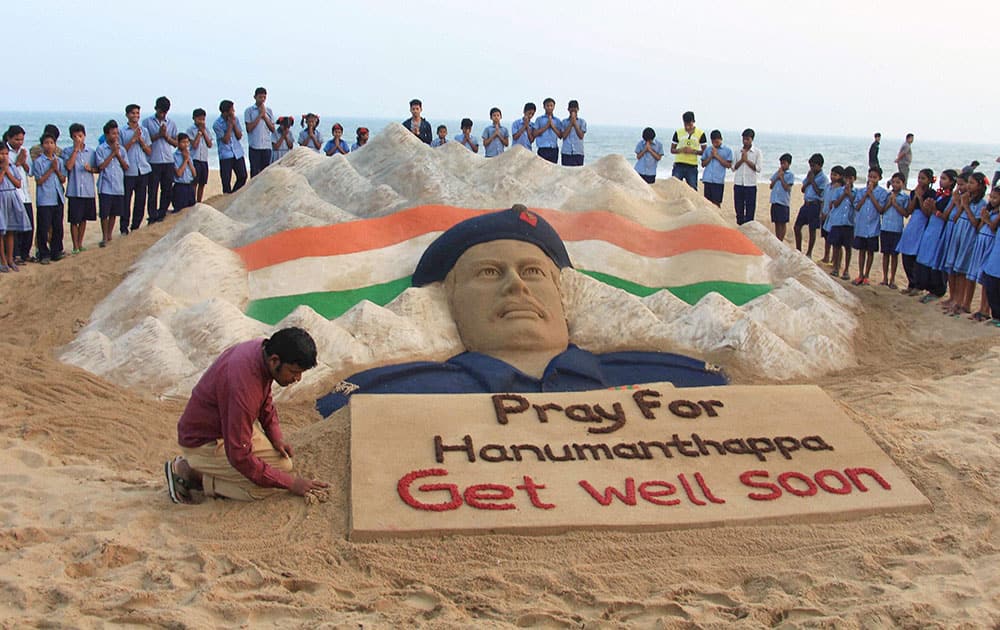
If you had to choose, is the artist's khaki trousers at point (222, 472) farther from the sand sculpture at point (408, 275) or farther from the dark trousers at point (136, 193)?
the dark trousers at point (136, 193)

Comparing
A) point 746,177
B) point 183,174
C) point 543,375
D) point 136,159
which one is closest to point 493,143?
point 746,177

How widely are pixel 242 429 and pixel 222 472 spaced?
0.39 m

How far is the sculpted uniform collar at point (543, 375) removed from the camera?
6.25 meters

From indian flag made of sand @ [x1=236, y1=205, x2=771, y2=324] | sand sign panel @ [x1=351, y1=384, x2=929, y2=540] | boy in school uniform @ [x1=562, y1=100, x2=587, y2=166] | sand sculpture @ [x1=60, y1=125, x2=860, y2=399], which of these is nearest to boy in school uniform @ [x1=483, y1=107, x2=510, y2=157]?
boy in school uniform @ [x1=562, y1=100, x2=587, y2=166]

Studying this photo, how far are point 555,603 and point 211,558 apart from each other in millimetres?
1462

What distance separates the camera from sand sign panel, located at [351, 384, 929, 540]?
4.49 meters

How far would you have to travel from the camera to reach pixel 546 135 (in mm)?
13359

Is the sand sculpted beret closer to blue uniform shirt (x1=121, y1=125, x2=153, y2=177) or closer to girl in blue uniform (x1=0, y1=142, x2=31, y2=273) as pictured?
girl in blue uniform (x1=0, y1=142, x2=31, y2=273)

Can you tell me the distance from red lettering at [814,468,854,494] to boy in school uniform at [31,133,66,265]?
8364mm

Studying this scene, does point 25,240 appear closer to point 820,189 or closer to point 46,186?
point 46,186

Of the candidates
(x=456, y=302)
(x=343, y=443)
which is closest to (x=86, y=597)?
(x=343, y=443)

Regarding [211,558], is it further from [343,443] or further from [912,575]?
Result: [912,575]

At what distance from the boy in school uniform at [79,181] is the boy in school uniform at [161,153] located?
2.75ft

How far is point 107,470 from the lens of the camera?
16.8 ft
